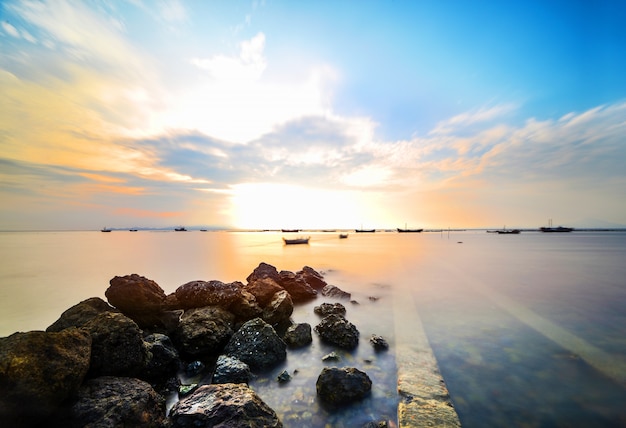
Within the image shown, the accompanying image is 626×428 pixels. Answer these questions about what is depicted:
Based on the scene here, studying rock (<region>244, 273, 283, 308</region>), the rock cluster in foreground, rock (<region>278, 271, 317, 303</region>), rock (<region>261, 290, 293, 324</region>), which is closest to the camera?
the rock cluster in foreground

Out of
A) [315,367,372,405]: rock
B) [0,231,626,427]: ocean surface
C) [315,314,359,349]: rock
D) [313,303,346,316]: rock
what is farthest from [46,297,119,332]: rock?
[313,303,346,316]: rock

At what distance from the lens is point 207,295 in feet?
36.8

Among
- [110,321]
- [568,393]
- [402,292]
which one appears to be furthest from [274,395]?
[402,292]

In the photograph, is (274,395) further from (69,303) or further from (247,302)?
(69,303)

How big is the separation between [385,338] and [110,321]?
9139mm

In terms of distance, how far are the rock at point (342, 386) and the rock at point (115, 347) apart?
4439 millimetres

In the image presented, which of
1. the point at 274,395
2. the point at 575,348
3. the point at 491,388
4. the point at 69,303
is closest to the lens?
the point at 274,395

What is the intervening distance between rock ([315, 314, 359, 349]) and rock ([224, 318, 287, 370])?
6.41ft

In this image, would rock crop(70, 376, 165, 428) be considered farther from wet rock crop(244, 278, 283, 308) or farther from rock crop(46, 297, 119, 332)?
wet rock crop(244, 278, 283, 308)

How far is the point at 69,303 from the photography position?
16359 mm

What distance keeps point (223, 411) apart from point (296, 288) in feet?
40.3

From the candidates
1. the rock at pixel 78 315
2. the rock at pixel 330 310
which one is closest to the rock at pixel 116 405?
the rock at pixel 78 315

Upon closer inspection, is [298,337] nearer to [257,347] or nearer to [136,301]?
[257,347]

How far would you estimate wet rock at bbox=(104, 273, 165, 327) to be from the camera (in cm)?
984
